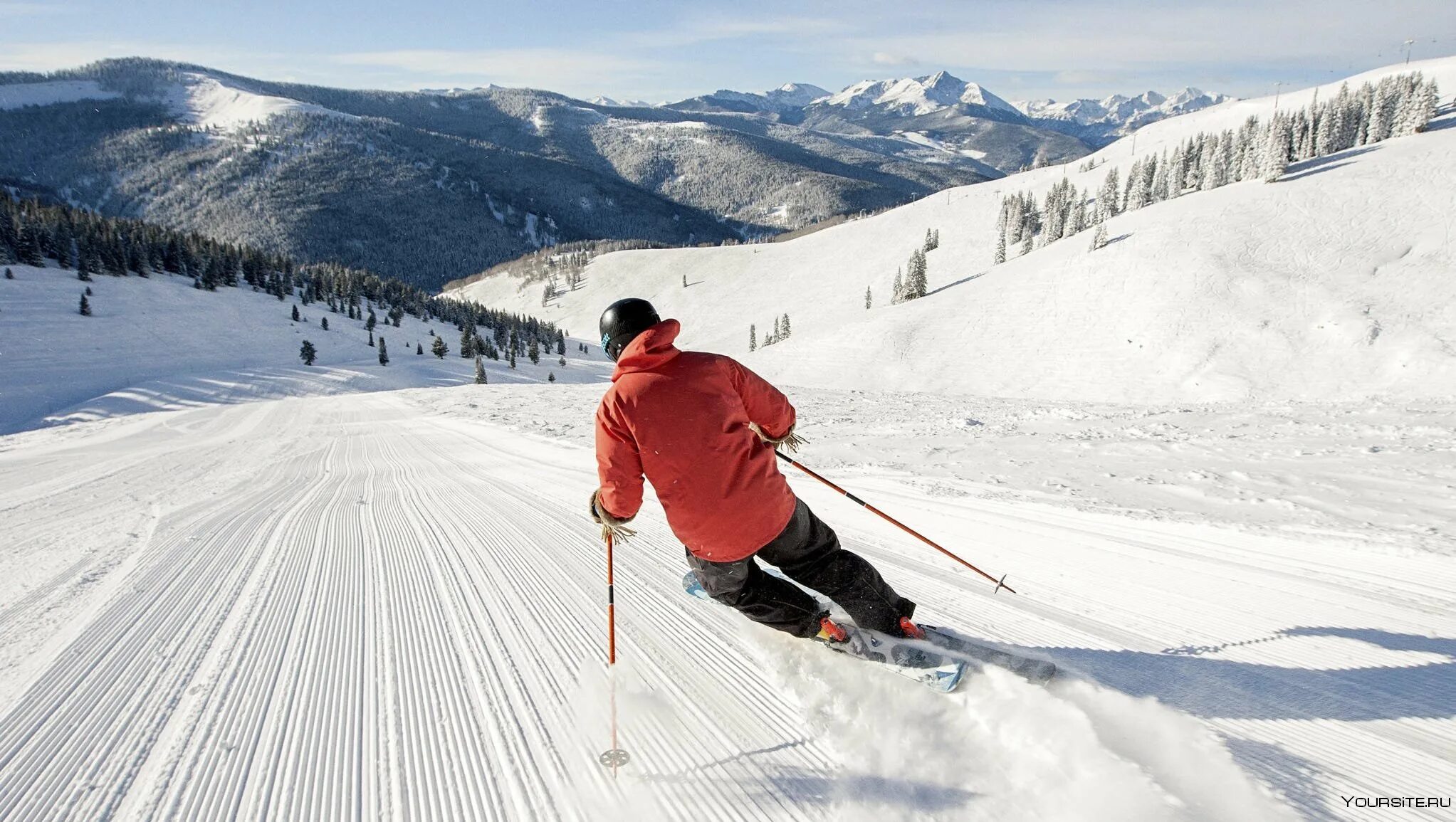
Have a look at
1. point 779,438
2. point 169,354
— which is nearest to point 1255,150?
point 779,438

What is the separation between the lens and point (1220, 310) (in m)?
37.5

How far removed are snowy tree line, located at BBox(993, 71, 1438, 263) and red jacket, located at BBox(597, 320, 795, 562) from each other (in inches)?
2368

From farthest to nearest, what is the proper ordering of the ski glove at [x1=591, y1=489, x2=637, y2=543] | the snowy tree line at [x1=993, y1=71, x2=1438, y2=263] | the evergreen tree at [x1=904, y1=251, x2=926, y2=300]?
the evergreen tree at [x1=904, y1=251, x2=926, y2=300]
the snowy tree line at [x1=993, y1=71, x2=1438, y2=263]
the ski glove at [x1=591, y1=489, x2=637, y2=543]

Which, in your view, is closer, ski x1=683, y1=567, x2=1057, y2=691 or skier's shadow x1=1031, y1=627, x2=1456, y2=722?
skier's shadow x1=1031, y1=627, x2=1456, y2=722

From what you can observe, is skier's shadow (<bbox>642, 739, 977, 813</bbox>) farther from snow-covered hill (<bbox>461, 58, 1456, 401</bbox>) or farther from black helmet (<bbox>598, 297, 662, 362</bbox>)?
snow-covered hill (<bbox>461, 58, 1456, 401</bbox>)

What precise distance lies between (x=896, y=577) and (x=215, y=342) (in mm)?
67718

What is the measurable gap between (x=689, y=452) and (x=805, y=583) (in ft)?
3.54

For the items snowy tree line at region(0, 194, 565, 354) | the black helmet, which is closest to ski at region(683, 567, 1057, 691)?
the black helmet

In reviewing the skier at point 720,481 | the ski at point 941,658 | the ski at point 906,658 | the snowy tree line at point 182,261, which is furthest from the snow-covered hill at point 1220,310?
the snowy tree line at point 182,261

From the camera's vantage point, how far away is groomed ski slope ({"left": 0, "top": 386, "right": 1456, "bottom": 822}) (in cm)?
253

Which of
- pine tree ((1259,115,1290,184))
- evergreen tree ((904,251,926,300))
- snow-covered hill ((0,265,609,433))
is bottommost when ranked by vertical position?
snow-covered hill ((0,265,609,433))

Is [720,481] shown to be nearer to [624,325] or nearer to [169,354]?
[624,325]

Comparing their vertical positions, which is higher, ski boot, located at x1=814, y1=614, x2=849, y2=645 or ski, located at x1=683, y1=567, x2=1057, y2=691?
ski boot, located at x1=814, y1=614, x2=849, y2=645

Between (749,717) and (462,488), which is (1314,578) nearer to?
(749,717)
